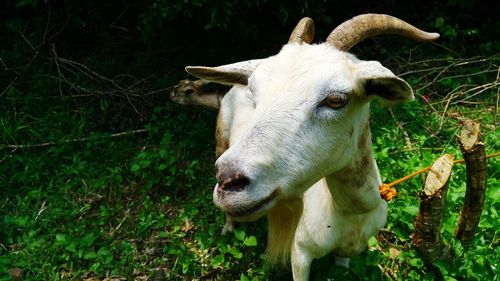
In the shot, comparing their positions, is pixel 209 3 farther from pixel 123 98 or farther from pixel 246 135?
pixel 246 135

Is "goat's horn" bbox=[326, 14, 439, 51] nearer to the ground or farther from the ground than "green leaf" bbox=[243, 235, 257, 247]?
farther from the ground

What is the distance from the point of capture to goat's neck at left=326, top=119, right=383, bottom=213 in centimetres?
245

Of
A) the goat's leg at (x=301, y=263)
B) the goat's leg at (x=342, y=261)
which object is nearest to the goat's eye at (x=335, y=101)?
the goat's leg at (x=301, y=263)

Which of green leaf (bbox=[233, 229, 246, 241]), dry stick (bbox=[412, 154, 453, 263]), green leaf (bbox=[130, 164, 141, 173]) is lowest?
green leaf (bbox=[233, 229, 246, 241])

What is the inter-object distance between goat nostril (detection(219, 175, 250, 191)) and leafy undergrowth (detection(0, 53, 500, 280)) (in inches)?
58.7

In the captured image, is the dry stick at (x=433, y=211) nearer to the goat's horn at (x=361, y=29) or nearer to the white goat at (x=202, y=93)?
the goat's horn at (x=361, y=29)

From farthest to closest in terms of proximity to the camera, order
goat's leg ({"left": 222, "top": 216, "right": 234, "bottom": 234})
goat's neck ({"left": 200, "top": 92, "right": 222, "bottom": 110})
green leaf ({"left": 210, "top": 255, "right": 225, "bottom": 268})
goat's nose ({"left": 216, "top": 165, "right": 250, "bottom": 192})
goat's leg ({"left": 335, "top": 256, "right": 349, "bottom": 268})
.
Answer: goat's neck ({"left": 200, "top": 92, "right": 222, "bottom": 110}) < goat's leg ({"left": 222, "top": 216, "right": 234, "bottom": 234}) < green leaf ({"left": 210, "top": 255, "right": 225, "bottom": 268}) < goat's leg ({"left": 335, "top": 256, "right": 349, "bottom": 268}) < goat's nose ({"left": 216, "top": 165, "right": 250, "bottom": 192})

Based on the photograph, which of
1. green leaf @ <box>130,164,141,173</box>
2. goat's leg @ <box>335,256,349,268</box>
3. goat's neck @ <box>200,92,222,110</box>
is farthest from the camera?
goat's neck @ <box>200,92,222,110</box>

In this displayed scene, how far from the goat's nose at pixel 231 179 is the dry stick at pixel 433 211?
4.53 feet

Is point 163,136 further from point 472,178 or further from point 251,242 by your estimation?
point 472,178

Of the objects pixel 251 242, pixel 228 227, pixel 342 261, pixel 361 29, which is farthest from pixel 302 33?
pixel 228 227

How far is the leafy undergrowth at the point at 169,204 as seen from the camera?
3.55 metres

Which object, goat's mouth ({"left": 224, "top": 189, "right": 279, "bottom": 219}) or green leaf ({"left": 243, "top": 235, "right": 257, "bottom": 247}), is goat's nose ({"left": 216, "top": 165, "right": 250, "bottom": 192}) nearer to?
goat's mouth ({"left": 224, "top": 189, "right": 279, "bottom": 219})

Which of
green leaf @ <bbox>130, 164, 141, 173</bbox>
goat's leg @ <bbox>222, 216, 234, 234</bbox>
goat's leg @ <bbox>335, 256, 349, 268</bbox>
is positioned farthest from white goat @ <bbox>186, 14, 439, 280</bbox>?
green leaf @ <bbox>130, 164, 141, 173</bbox>
